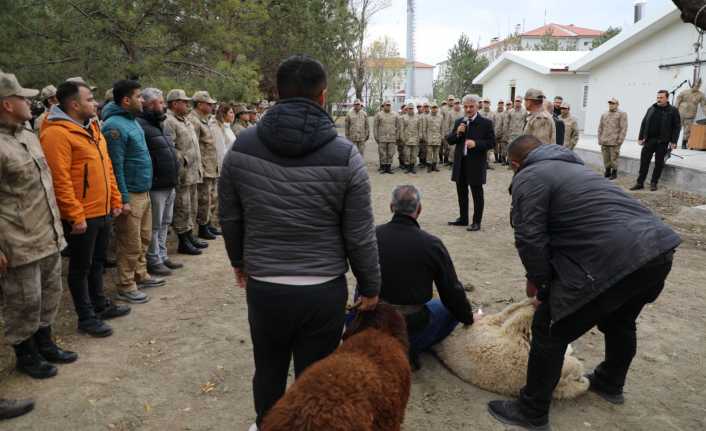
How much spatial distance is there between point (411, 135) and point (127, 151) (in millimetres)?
10901

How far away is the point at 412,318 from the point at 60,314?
3.33m

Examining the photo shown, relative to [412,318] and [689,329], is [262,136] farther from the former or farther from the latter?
[689,329]

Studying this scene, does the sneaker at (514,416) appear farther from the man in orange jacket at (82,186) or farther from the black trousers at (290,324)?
the man in orange jacket at (82,186)

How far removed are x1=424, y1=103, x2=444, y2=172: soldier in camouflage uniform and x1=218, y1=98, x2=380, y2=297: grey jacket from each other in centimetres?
1288

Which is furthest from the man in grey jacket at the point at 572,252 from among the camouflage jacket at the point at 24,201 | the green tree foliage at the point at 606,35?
the green tree foliage at the point at 606,35

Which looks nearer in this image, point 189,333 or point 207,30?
point 189,333

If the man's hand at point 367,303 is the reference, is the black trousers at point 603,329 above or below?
below

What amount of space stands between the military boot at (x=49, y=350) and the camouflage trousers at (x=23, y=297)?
0.73ft

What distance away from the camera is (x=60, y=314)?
4.54 meters

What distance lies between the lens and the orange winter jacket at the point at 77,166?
11.9ft

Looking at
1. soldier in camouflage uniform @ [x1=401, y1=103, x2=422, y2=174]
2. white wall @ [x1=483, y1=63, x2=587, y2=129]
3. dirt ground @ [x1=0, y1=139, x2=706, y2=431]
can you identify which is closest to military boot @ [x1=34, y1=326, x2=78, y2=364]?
dirt ground @ [x1=0, y1=139, x2=706, y2=431]

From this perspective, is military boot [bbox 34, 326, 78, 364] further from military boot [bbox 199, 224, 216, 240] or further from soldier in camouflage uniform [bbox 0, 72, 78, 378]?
military boot [bbox 199, 224, 216, 240]

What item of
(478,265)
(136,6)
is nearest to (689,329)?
(478,265)

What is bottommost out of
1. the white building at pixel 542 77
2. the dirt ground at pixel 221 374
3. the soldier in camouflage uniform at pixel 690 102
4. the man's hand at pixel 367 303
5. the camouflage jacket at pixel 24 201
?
the dirt ground at pixel 221 374
